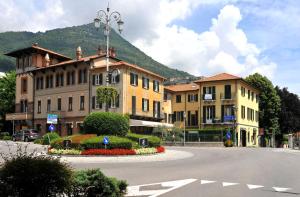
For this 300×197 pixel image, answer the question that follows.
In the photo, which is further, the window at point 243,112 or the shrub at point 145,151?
the window at point 243,112

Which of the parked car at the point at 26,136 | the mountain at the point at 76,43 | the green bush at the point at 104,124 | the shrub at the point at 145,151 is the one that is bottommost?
the shrub at the point at 145,151

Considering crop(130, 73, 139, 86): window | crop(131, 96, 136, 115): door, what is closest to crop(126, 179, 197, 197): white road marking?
crop(131, 96, 136, 115): door

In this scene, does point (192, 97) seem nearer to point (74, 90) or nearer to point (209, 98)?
point (209, 98)

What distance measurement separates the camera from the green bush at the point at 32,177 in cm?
791

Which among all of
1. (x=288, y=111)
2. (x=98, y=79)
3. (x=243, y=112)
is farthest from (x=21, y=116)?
(x=288, y=111)

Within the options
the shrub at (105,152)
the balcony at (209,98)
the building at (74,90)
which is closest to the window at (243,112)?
the balcony at (209,98)

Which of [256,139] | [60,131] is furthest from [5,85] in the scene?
[256,139]

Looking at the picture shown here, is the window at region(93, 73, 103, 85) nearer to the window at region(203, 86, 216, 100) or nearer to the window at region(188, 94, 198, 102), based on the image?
the window at region(203, 86, 216, 100)

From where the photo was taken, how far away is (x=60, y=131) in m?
62.9

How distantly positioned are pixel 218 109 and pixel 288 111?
18612 mm

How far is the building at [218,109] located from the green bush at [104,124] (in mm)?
29937

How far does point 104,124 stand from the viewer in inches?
1294

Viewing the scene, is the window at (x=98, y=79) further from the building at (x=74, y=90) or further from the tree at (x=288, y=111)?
the tree at (x=288, y=111)

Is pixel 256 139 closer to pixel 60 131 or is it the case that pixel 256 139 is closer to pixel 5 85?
pixel 60 131
